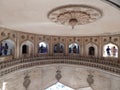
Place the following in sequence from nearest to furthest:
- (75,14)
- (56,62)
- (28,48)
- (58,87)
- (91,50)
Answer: (75,14) → (56,62) → (28,48) → (58,87) → (91,50)

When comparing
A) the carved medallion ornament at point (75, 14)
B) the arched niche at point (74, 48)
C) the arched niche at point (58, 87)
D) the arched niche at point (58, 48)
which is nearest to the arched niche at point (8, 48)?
the arched niche at point (58, 48)

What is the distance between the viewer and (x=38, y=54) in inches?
546

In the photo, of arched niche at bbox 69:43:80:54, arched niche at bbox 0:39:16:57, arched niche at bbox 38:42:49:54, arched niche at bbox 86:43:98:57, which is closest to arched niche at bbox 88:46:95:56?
arched niche at bbox 86:43:98:57

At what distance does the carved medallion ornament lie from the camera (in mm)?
6727

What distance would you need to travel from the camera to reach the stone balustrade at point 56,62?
980cm

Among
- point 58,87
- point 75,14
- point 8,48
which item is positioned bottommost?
point 58,87

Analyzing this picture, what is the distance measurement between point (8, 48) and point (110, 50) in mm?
7842

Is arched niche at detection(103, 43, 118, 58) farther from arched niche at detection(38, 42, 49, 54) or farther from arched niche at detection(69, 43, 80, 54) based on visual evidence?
arched niche at detection(38, 42, 49, 54)

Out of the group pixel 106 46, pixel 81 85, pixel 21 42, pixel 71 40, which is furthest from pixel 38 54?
pixel 106 46

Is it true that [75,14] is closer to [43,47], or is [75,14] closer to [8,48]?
[8,48]

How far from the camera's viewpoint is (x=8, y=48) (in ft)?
40.7

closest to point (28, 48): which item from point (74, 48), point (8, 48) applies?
point (8, 48)

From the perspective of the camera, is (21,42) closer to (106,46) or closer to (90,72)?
(90,72)

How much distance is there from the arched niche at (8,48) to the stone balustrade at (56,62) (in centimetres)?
126
